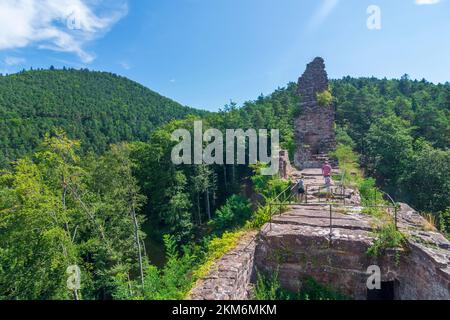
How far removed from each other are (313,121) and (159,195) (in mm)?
16275

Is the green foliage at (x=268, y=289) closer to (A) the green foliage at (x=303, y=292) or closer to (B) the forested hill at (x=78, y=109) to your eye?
(A) the green foliage at (x=303, y=292)

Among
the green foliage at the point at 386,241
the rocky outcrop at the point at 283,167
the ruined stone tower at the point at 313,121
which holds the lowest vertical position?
the green foliage at the point at 386,241

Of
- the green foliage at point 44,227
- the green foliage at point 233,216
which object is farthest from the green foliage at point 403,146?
the green foliage at point 44,227

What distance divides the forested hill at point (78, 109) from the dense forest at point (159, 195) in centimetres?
1605

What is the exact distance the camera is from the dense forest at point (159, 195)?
12.2 metres

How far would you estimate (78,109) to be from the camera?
8475 centimetres

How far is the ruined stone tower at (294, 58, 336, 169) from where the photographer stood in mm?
17641

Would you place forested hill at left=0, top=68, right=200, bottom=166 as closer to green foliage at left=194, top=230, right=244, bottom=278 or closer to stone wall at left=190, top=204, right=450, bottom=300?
green foliage at left=194, top=230, right=244, bottom=278

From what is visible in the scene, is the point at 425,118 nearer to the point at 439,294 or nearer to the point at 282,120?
the point at 282,120

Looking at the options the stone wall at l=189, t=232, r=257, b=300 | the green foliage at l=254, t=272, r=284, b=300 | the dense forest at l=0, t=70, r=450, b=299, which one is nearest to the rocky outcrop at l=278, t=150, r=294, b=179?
the dense forest at l=0, t=70, r=450, b=299

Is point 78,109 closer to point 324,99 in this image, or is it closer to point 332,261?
A: point 324,99

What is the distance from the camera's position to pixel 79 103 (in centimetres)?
9000

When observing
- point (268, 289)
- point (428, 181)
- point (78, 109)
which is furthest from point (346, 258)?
point (78, 109)
